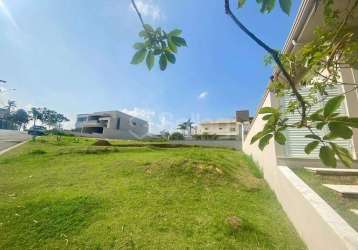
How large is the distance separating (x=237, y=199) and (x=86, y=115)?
59.3m

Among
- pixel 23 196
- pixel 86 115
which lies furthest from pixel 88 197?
pixel 86 115

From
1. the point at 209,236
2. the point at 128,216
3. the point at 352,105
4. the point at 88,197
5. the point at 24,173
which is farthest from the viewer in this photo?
the point at 24,173

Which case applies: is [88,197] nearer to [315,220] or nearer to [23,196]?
[23,196]

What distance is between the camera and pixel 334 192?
115 inches

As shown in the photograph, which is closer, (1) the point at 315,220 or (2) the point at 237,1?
(2) the point at 237,1

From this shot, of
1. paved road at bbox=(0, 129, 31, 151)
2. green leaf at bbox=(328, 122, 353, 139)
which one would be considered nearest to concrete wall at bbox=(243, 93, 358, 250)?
green leaf at bbox=(328, 122, 353, 139)

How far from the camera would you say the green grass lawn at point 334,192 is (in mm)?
2323

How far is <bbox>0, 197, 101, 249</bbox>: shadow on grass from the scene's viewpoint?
277 cm

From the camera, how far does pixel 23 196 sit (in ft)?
13.6

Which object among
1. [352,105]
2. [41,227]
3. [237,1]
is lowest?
[41,227]

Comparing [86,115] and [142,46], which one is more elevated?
[86,115]

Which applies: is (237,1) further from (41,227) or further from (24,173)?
(24,173)

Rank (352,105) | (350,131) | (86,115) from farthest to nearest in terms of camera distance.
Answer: (86,115) < (352,105) < (350,131)

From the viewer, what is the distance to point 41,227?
3.00 metres
